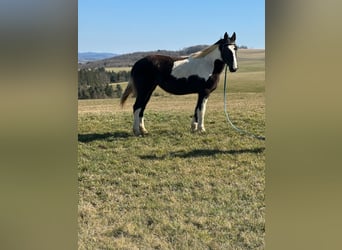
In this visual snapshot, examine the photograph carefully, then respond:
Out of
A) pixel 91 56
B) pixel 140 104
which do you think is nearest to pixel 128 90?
pixel 140 104

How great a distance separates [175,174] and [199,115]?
39 cm

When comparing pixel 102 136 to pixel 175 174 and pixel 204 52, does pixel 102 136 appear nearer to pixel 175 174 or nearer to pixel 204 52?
pixel 175 174

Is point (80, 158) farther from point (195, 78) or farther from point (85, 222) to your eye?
point (195, 78)

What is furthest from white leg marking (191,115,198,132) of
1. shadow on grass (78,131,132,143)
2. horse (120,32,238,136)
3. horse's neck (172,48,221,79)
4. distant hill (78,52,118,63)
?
distant hill (78,52,118,63)

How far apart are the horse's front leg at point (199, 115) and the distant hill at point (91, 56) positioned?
59 centimetres

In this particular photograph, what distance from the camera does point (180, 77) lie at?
245cm

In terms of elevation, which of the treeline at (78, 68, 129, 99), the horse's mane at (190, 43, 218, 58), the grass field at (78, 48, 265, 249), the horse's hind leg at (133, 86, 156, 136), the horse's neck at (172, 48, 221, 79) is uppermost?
the horse's mane at (190, 43, 218, 58)

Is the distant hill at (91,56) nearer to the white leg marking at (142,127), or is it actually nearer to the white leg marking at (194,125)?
the white leg marking at (142,127)

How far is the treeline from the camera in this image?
7.39 feet

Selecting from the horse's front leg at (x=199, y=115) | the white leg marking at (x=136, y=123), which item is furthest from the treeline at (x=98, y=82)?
the horse's front leg at (x=199, y=115)

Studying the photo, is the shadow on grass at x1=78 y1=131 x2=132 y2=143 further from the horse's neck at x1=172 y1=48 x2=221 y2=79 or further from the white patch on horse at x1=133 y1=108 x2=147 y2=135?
the horse's neck at x1=172 y1=48 x2=221 y2=79

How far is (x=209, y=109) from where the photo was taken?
229 cm
